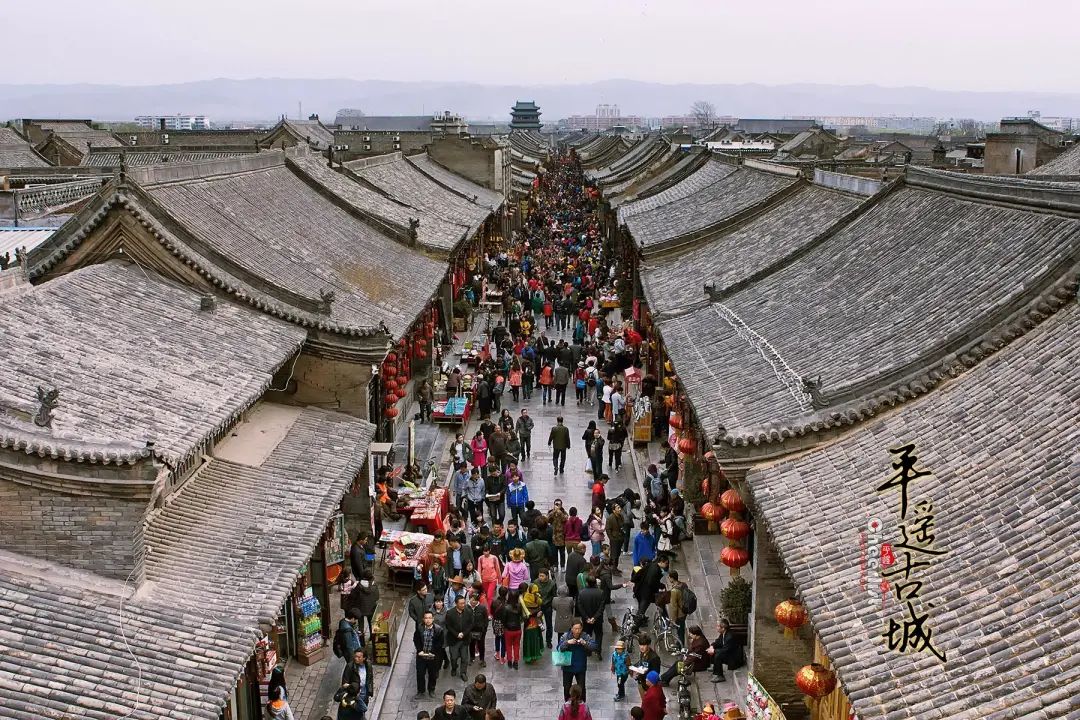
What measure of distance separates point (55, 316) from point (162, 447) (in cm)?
392

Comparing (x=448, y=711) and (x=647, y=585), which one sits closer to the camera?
(x=448, y=711)

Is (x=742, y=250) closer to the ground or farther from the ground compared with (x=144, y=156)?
closer to the ground

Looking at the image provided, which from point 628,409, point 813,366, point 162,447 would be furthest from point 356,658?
point 628,409

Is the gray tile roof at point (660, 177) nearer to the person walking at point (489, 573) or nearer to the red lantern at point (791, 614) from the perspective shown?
the person walking at point (489, 573)

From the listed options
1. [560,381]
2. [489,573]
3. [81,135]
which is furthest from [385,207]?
[81,135]

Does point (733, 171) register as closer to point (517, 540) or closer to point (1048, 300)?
point (517, 540)

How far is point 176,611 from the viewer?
12.5 metres

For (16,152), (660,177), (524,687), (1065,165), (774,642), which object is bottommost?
(524,687)

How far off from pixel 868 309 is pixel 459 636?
349 inches

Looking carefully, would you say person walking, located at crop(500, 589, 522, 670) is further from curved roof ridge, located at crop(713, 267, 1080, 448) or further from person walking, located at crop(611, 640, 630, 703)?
curved roof ridge, located at crop(713, 267, 1080, 448)

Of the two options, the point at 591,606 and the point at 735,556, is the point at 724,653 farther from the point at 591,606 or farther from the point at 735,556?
the point at 591,606

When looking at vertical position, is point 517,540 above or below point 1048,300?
below

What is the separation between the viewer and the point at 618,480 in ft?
90.1

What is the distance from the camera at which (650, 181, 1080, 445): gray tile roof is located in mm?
15742
